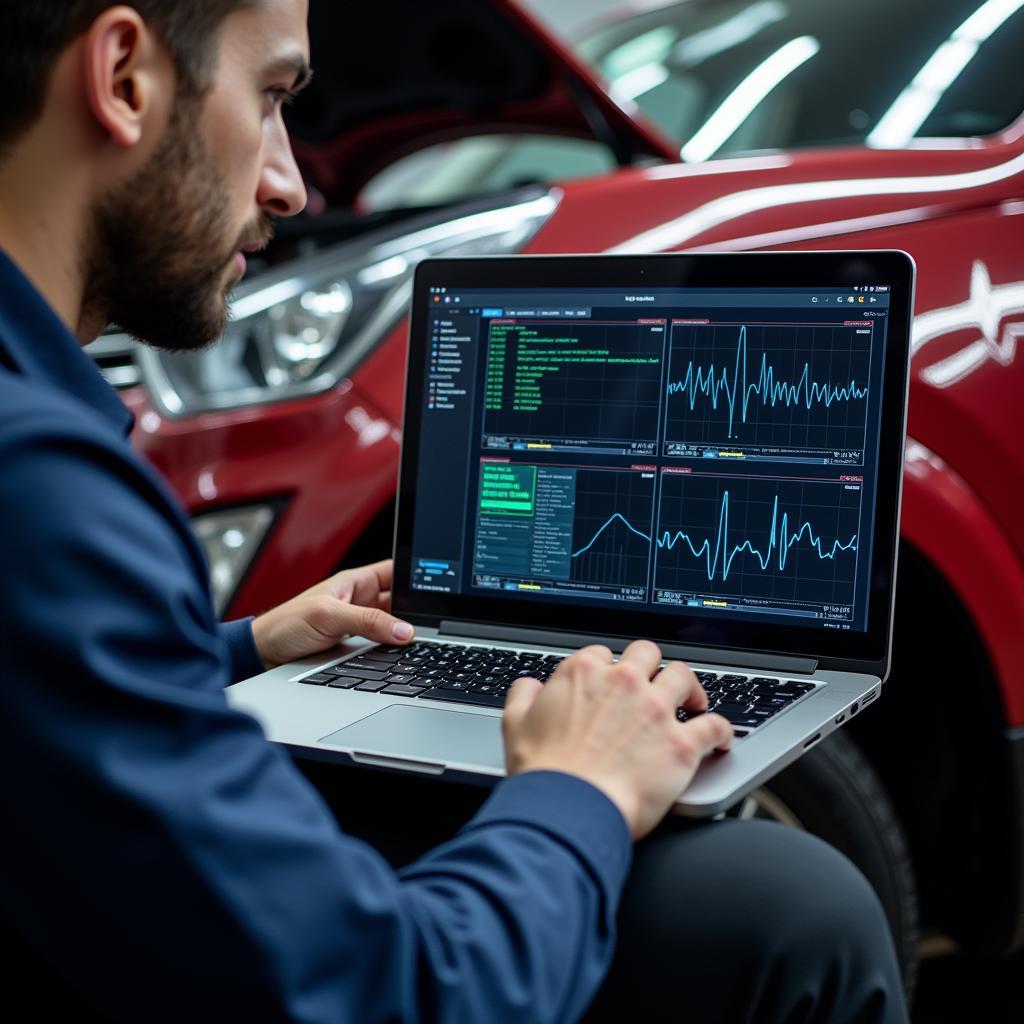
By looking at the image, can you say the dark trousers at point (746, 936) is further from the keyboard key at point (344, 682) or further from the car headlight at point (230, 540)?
the car headlight at point (230, 540)

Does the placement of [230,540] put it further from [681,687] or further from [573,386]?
[681,687]

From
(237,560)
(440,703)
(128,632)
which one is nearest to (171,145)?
(128,632)

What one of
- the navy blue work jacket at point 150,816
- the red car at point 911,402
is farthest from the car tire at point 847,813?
the navy blue work jacket at point 150,816

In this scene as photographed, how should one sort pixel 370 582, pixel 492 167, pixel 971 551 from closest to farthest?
pixel 370 582 < pixel 971 551 < pixel 492 167

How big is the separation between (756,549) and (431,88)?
4.33 ft

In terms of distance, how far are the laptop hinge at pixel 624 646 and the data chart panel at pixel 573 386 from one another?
17 cm

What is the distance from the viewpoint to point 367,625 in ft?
3.74

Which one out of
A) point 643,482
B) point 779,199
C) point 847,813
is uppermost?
point 779,199

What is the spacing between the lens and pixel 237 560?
143 cm

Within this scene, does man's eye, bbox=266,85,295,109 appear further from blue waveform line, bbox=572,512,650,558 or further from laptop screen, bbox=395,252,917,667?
blue waveform line, bbox=572,512,650,558

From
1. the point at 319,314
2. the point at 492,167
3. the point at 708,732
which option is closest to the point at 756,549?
the point at 708,732

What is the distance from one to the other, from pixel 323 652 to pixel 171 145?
537 mm

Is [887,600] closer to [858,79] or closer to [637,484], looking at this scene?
[637,484]

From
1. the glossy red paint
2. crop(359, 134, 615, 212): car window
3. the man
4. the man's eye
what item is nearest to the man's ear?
the man
